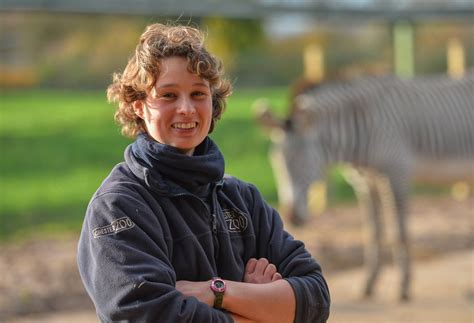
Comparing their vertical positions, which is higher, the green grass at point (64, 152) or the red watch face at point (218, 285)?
the green grass at point (64, 152)

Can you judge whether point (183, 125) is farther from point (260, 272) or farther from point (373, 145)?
point (373, 145)

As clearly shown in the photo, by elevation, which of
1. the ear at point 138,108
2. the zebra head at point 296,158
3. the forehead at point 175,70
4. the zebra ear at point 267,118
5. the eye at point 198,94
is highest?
the zebra ear at point 267,118

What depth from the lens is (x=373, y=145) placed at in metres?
7.49

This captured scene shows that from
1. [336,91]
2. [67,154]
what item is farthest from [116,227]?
[67,154]

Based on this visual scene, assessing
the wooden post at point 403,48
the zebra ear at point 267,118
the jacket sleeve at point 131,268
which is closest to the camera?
the jacket sleeve at point 131,268

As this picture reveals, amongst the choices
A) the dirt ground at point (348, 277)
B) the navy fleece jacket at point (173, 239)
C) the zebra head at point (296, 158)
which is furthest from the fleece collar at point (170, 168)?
the zebra head at point (296, 158)

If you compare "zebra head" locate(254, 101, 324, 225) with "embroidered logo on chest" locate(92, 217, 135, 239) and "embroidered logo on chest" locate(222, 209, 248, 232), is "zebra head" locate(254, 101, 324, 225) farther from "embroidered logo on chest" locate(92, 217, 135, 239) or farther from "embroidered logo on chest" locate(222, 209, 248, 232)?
"embroidered logo on chest" locate(92, 217, 135, 239)

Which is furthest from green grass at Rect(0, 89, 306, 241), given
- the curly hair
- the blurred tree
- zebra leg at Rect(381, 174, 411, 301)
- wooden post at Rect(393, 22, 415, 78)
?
the curly hair

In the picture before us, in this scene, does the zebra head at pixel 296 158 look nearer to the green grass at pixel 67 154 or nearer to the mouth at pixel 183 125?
the green grass at pixel 67 154

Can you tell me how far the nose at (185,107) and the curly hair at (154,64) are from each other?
0.08 metres

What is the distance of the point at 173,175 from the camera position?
2.34 m

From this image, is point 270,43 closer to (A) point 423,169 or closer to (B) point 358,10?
(B) point 358,10

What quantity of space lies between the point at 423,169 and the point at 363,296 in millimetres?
1220

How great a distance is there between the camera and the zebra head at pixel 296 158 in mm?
7348
